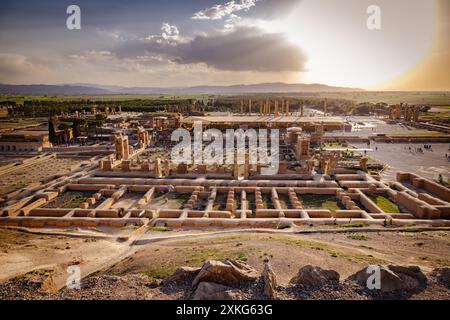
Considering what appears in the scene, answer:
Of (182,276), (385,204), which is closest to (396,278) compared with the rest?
(182,276)

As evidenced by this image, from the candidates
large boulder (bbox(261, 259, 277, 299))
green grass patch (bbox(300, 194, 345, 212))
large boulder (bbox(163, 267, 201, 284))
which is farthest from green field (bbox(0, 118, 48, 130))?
large boulder (bbox(261, 259, 277, 299))

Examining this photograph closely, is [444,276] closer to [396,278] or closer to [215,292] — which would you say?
[396,278]

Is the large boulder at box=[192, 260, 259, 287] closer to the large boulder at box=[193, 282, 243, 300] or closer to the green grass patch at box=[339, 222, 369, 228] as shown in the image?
the large boulder at box=[193, 282, 243, 300]

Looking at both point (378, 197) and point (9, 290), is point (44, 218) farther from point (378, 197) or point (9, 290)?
point (378, 197)

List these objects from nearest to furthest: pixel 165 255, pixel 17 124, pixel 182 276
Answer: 1. pixel 182 276
2. pixel 165 255
3. pixel 17 124

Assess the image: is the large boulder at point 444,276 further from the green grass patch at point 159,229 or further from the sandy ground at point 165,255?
the green grass patch at point 159,229

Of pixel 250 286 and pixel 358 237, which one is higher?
pixel 250 286

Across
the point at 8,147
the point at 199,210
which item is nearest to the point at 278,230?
the point at 199,210

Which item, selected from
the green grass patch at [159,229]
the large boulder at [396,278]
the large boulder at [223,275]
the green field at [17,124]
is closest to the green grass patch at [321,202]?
the green grass patch at [159,229]
